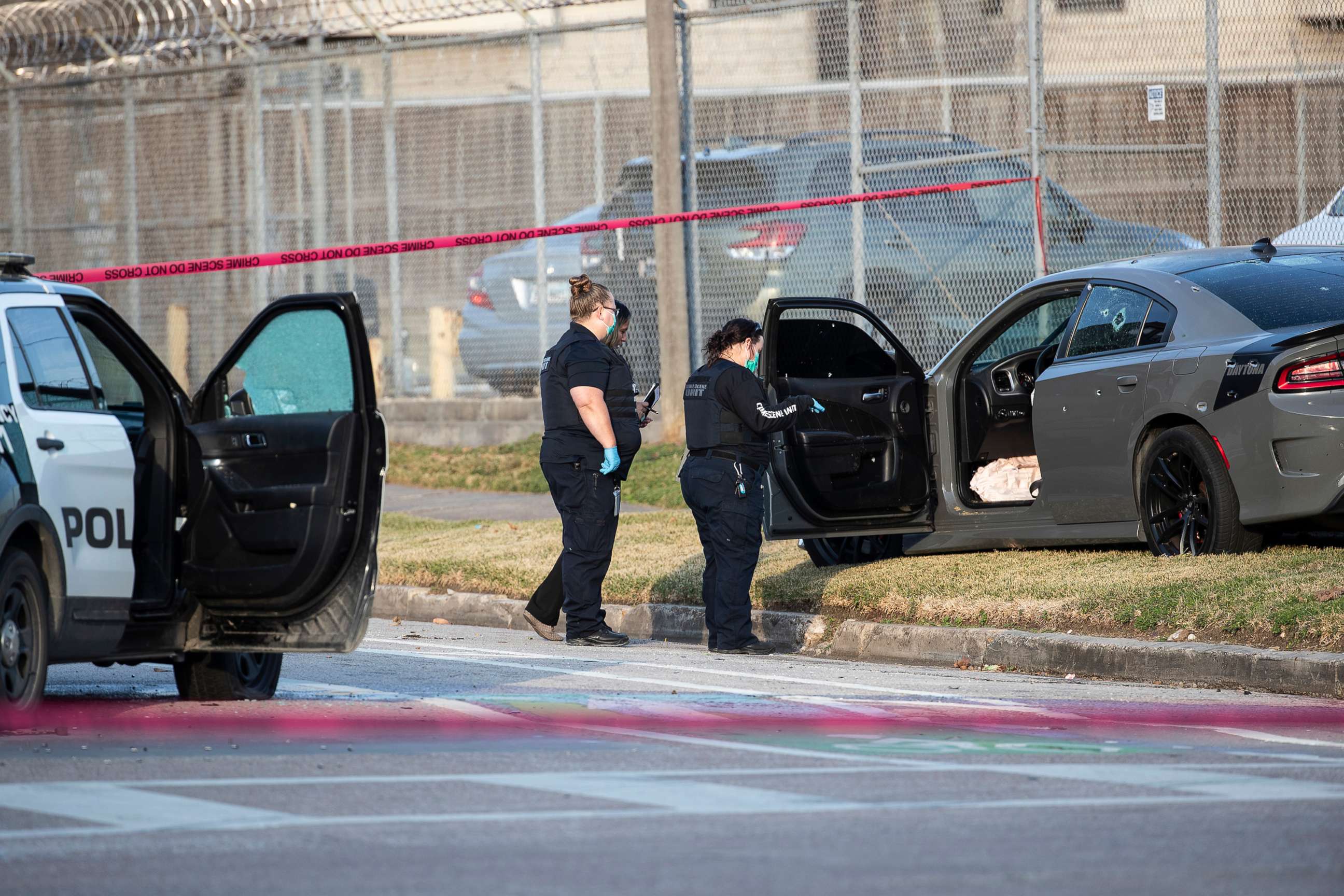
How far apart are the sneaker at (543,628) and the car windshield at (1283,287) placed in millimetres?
3821

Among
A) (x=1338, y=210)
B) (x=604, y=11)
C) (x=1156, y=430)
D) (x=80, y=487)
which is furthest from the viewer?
(x=604, y=11)

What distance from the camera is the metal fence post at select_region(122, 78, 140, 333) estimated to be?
67.6 feet

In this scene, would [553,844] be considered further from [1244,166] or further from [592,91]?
[592,91]

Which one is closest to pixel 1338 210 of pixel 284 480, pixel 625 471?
pixel 625 471

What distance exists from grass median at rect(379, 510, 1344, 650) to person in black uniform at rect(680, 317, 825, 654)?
859mm

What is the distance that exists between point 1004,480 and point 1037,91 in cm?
451

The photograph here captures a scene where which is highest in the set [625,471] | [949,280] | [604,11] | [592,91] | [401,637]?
[604,11]

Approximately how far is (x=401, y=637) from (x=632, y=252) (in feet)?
23.0

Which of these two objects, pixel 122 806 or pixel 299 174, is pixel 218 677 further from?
pixel 299 174

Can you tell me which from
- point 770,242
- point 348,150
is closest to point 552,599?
point 770,242

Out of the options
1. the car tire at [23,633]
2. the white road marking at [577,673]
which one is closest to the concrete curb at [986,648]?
the white road marking at [577,673]

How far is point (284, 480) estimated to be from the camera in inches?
303

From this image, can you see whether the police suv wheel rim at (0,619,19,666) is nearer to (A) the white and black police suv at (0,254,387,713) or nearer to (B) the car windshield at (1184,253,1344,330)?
(A) the white and black police suv at (0,254,387,713)

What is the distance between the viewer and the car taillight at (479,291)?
18.6 metres
